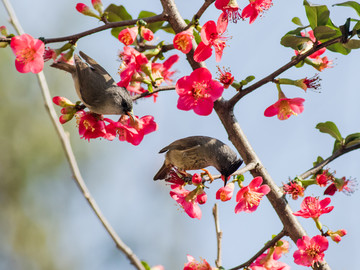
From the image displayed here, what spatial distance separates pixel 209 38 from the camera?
8.16 ft

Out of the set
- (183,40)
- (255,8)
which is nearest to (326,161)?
(255,8)

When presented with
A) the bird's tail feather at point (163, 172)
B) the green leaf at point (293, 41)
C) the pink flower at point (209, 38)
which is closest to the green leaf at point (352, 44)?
the green leaf at point (293, 41)

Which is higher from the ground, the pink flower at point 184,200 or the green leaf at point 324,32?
the green leaf at point 324,32

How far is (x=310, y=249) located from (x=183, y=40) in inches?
48.8

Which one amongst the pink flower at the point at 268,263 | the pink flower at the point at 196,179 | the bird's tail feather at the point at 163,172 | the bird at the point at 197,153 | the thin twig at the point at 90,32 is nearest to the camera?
the pink flower at the point at 196,179

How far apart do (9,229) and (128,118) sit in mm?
6555

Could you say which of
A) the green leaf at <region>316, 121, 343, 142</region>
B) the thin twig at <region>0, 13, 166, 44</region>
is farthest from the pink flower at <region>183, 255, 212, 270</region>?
the thin twig at <region>0, 13, 166, 44</region>

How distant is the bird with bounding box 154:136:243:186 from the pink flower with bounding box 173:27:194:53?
2.33 ft

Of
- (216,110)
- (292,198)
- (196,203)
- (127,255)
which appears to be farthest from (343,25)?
(127,255)

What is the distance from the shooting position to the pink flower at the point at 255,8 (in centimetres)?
260

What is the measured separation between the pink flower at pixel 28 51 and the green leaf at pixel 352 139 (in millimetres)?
1788

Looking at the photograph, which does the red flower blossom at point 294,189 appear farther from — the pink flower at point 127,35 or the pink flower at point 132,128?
the pink flower at point 127,35

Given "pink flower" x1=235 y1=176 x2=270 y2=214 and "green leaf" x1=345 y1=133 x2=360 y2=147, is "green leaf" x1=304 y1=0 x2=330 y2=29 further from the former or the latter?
"pink flower" x1=235 y1=176 x2=270 y2=214

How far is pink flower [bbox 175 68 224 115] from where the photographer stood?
2.47 m
